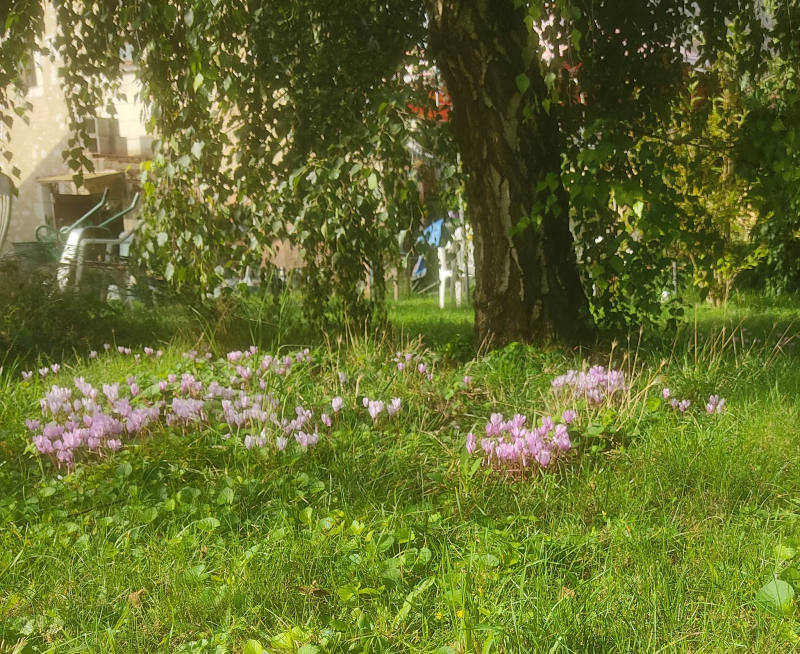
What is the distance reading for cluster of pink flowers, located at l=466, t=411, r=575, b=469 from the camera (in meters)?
2.31

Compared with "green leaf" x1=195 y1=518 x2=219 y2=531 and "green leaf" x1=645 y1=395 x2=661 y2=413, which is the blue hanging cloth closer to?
"green leaf" x1=645 y1=395 x2=661 y2=413

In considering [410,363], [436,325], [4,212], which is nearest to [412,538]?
[410,363]

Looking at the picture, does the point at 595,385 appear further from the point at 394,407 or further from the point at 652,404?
the point at 394,407

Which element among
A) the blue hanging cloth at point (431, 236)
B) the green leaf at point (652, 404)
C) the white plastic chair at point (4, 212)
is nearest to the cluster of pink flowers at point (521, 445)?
the green leaf at point (652, 404)

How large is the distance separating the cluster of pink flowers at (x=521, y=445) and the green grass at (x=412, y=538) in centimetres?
6

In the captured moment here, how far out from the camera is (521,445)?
2.33m

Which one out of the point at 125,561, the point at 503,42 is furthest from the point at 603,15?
the point at 125,561

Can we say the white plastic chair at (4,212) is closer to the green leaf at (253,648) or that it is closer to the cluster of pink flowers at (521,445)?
the cluster of pink flowers at (521,445)

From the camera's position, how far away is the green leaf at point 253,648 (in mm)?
1415

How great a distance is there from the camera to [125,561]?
185 centimetres

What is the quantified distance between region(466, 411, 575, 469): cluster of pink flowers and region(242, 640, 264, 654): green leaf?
1075 millimetres

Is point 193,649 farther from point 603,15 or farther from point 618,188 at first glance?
point 603,15

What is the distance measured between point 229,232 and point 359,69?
118 centimetres

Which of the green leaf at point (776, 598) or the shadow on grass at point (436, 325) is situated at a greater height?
the shadow on grass at point (436, 325)
